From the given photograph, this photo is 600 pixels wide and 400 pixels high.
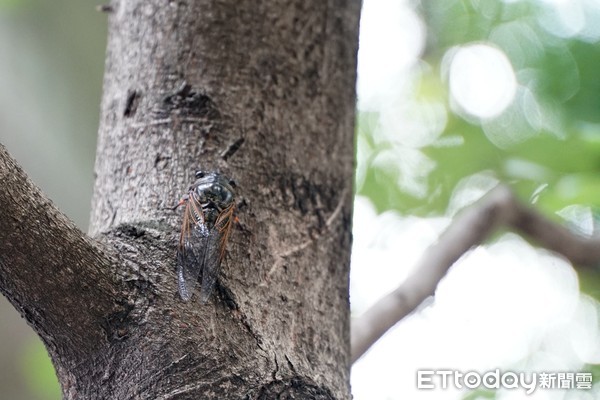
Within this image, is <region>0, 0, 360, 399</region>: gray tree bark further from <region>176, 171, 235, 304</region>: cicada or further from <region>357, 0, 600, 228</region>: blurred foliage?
<region>357, 0, 600, 228</region>: blurred foliage

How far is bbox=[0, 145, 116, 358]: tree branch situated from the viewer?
879mm

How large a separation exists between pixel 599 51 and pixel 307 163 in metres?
1.61

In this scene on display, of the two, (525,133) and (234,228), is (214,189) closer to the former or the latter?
(234,228)

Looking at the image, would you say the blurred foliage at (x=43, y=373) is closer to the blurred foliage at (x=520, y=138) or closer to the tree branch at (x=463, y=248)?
the tree branch at (x=463, y=248)

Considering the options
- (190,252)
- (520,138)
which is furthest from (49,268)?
(520,138)

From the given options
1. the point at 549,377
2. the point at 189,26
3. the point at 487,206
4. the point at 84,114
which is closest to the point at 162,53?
the point at 189,26

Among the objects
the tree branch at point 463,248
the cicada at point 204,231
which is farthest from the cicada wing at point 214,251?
the tree branch at point 463,248

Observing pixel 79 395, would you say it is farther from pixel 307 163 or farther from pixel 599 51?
pixel 599 51

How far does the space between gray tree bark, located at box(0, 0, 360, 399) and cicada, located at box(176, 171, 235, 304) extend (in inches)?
0.6

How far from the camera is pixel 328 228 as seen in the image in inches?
49.3

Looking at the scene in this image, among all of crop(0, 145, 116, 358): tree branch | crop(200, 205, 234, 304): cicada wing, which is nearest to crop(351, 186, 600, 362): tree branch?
crop(200, 205, 234, 304): cicada wing

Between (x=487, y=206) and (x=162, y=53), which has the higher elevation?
(x=162, y=53)

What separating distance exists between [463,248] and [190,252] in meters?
1.03

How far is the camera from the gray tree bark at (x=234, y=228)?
951mm
